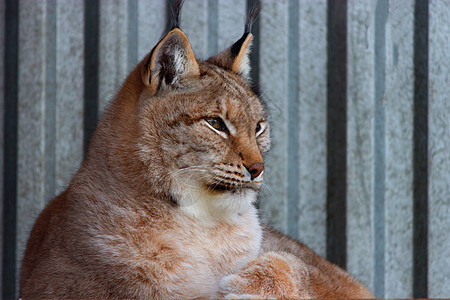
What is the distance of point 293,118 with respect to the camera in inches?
137

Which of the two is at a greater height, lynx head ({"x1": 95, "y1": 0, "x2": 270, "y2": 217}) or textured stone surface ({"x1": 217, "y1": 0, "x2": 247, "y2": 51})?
textured stone surface ({"x1": 217, "y1": 0, "x2": 247, "y2": 51})

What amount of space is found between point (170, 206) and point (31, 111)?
2.04m

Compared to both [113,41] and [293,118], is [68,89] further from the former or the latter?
[293,118]

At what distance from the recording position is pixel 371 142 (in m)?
3.35

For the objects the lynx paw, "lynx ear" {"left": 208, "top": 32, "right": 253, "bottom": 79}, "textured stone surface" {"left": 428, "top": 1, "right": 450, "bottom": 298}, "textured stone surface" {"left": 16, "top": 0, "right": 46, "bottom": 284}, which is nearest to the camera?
the lynx paw

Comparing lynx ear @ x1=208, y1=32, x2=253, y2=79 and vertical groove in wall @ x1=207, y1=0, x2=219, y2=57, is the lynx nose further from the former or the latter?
vertical groove in wall @ x1=207, y1=0, x2=219, y2=57

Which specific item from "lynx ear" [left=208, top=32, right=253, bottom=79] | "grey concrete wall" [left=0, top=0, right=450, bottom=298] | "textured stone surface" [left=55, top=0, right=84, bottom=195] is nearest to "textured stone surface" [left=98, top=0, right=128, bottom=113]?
"grey concrete wall" [left=0, top=0, right=450, bottom=298]

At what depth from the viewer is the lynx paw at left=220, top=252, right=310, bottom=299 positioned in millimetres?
1951

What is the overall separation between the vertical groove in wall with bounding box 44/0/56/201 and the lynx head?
4.75ft

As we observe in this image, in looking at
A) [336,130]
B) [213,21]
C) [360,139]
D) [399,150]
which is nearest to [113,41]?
[213,21]

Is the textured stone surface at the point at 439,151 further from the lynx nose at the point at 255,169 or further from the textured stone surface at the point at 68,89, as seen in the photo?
the textured stone surface at the point at 68,89

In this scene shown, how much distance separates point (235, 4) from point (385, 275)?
89.3 inches

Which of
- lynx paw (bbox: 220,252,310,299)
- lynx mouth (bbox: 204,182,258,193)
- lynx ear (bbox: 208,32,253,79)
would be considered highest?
lynx ear (bbox: 208,32,253,79)

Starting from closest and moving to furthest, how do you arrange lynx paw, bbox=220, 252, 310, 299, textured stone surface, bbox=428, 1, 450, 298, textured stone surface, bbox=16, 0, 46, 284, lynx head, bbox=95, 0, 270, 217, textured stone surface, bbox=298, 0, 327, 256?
lynx paw, bbox=220, 252, 310, 299
lynx head, bbox=95, 0, 270, 217
textured stone surface, bbox=428, 1, 450, 298
textured stone surface, bbox=298, 0, 327, 256
textured stone surface, bbox=16, 0, 46, 284
